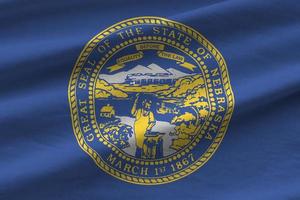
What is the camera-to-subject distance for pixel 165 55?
6.34 ft

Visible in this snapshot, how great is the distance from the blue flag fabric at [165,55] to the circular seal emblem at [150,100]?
0.07ft

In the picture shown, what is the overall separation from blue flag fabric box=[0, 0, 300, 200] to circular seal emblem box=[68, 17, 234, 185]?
0.02m

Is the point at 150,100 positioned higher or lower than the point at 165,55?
lower

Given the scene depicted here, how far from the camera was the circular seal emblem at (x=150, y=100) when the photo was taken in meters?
1.89

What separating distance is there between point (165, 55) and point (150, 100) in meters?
0.13

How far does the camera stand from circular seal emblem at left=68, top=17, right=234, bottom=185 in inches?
74.4

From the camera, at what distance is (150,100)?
191 centimetres

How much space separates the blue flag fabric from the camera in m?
1.86
